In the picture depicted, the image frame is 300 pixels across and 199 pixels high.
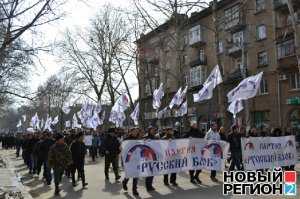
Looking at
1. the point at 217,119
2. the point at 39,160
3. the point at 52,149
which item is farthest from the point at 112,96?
the point at 52,149

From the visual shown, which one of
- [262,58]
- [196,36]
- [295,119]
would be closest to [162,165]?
[295,119]

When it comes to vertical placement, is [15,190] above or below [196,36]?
below

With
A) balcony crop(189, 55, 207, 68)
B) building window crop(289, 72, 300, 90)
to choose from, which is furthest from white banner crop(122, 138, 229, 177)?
balcony crop(189, 55, 207, 68)

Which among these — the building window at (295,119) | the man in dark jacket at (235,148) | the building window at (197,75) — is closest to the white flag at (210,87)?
the man in dark jacket at (235,148)

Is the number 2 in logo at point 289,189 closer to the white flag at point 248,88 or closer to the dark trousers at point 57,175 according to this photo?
the dark trousers at point 57,175

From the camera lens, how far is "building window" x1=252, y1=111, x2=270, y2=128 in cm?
4631

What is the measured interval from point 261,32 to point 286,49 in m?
5.10

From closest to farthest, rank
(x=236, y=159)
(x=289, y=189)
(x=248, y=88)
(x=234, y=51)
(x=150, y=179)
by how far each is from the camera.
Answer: (x=289, y=189)
(x=150, y=179)
(x=236, y=159)
(x=248, y=88)
(x=234, y=51)

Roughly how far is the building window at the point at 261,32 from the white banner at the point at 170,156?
1260 inches

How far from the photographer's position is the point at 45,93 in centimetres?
1852

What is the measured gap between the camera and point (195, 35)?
198 ft

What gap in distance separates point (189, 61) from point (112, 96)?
15.6m

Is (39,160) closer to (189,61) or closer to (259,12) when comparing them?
(259,12)

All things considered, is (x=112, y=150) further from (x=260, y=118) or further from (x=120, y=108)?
(x=260, y=118)
